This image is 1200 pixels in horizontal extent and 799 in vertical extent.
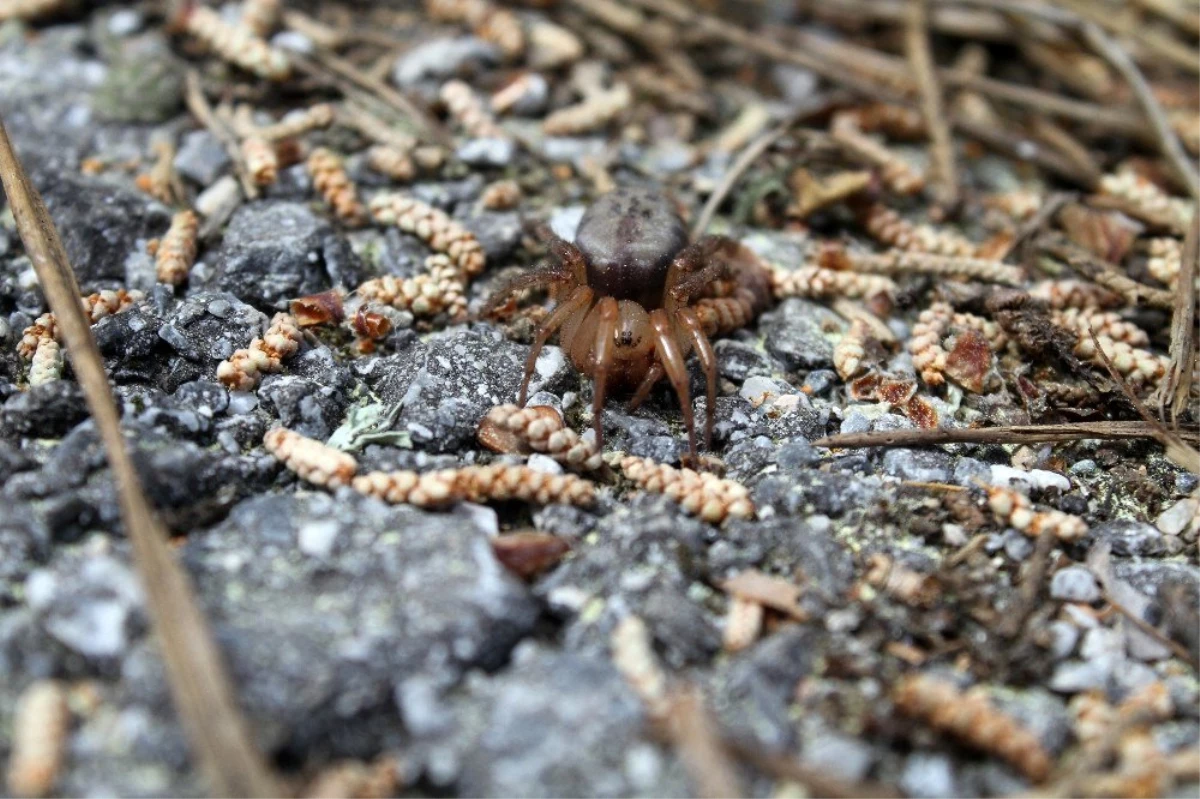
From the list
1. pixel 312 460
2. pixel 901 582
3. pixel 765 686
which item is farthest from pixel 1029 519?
pixel 312 460

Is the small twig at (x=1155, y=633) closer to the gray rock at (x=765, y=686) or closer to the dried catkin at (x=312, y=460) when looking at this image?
the gray rock at (x=765, y=686)

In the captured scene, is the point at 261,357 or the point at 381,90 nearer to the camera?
the point at 261,357

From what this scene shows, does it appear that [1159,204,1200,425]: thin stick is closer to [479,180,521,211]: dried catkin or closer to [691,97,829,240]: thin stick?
[691,97,829,240]: thin stick

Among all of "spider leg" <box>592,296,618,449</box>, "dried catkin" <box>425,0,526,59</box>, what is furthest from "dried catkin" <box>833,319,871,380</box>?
"dried catkin" <box>425,0,526,59</box>

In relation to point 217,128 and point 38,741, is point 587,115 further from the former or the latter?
point 38,741

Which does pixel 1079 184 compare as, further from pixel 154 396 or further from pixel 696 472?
pixel 154 396

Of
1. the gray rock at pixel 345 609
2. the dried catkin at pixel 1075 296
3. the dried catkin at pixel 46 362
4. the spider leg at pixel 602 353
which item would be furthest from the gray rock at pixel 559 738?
the dried catkin at pixel 1075 296
